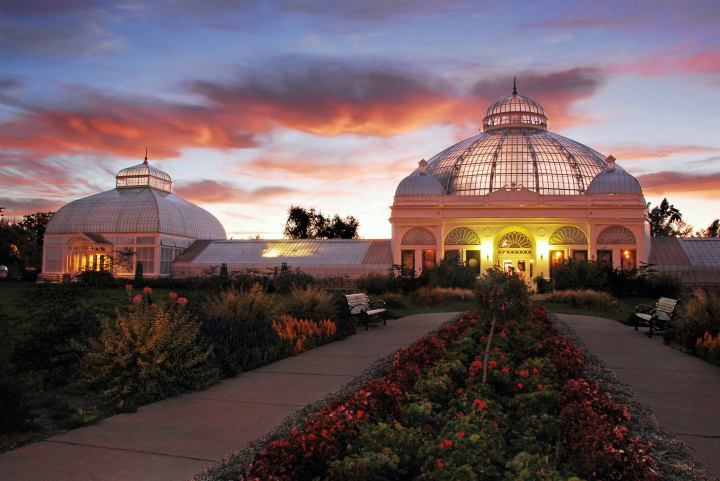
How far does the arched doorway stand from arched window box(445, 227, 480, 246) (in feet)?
5.54

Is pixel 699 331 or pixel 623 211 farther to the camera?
pixel 623 211

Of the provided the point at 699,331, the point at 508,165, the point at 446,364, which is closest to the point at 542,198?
the point at 508,165

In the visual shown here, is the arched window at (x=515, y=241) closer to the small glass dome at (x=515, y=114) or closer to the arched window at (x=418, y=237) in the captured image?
the arched window at (x=418, y=237)

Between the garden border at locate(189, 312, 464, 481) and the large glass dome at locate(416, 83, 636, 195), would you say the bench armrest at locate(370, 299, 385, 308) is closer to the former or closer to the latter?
the garden border at locate(189, 312, 464, 481)

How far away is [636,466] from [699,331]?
32.4 feet

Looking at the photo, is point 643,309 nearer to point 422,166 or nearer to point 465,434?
point 465,434

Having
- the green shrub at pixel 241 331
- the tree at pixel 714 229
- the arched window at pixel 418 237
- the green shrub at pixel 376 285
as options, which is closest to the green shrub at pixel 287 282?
the green shrub at pixel 376 285

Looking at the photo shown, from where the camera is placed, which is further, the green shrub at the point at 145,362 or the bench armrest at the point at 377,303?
the bench armrest at the point at 377,303

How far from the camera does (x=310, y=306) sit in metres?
15.5

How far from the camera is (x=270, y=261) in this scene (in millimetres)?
46250

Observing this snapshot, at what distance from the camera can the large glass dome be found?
1791 inches

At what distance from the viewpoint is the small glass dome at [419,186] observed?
44312mm

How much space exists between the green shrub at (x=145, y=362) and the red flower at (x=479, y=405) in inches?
156

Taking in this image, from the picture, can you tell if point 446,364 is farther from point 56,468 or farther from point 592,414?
point 56,468
